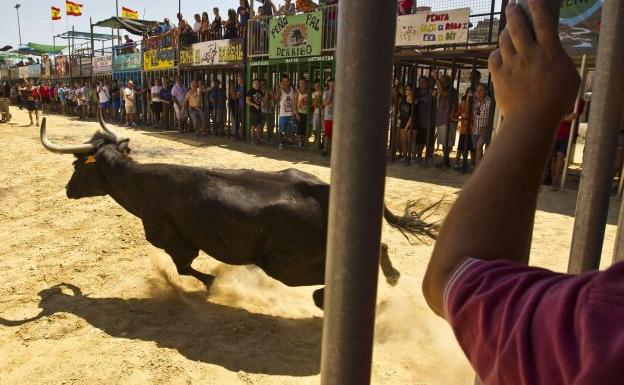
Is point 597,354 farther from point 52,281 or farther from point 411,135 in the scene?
point 411,135

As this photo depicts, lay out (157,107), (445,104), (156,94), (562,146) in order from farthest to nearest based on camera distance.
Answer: (157,107), (156,94), (445,104), (562,146)

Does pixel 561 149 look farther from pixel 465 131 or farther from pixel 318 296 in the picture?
pixel 318 296

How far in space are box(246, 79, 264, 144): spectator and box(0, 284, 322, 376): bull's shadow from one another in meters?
10.4

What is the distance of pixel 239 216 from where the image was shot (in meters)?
3.87

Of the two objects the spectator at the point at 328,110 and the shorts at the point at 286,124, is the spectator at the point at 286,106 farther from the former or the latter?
the spectator at the point at 328,110

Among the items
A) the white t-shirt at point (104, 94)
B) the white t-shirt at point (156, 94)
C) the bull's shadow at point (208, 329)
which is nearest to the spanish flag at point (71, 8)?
the white t-shirt at point (104, 94)

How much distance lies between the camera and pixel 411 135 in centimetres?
1098

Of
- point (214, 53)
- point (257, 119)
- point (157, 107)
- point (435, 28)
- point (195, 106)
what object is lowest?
point (257, 119)

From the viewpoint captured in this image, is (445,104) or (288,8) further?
(288,8)

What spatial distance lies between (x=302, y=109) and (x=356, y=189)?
12.1 metres

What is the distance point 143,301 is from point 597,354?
4368 millimetres

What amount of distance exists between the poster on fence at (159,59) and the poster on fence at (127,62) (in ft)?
2.97

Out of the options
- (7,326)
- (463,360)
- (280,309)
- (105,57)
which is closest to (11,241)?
(7,326)

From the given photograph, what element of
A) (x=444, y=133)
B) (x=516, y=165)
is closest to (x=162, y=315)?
(x=516, y=165)
